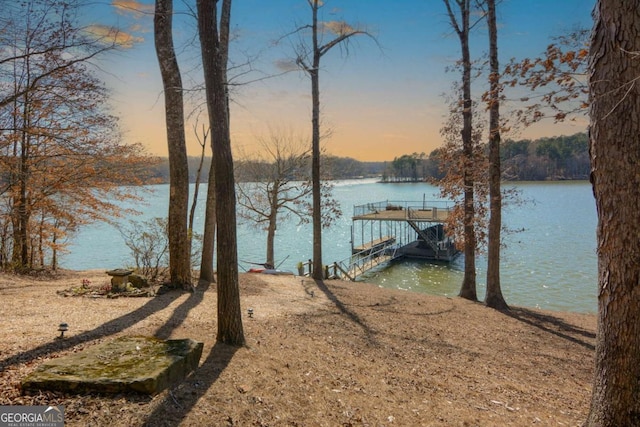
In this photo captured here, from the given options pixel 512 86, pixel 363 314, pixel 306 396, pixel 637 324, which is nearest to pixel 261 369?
pixel 306 396

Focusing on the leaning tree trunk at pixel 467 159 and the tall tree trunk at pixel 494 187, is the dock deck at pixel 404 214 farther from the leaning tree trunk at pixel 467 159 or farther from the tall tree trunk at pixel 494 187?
the tall tree trunk at pixel 494 187

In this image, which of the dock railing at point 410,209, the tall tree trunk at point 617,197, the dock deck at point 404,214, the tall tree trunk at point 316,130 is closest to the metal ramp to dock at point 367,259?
the dock deck at point 404,214

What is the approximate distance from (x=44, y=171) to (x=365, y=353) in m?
10.0

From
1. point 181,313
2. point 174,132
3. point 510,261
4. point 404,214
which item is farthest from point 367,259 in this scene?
point 181,313

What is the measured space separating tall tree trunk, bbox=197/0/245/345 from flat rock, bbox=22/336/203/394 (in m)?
0.81

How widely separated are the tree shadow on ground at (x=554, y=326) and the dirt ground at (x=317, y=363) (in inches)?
3.1

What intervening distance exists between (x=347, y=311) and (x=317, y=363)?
3275 millimetres

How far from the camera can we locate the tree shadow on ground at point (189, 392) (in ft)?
8.18

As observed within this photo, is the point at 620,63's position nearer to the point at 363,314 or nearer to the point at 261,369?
the point at 261,369

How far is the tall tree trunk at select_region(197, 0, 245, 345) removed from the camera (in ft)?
13.6

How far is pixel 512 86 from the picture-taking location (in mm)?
5211

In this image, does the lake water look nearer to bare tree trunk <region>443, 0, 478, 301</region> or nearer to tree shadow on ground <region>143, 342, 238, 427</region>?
bare tree trunk <region>443, 0, 478, 301</region>

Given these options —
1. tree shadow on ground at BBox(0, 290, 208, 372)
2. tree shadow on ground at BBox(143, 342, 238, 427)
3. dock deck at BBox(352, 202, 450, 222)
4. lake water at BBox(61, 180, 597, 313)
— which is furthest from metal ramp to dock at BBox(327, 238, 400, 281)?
tree shadow on ground at BBox(143, 342, 238, 427)

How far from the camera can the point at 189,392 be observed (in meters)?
2.92
